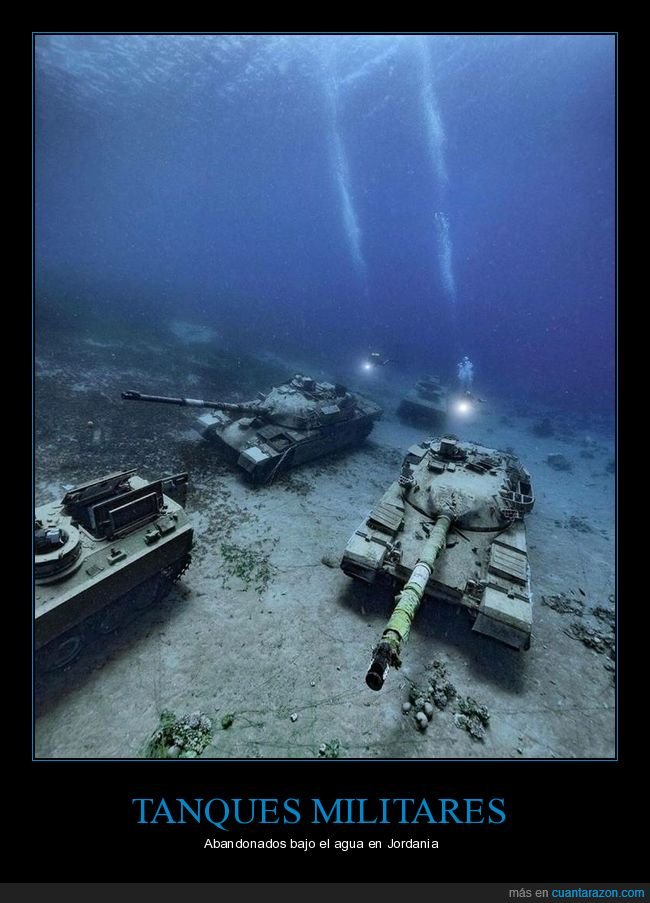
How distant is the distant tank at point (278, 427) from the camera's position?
13.9 m

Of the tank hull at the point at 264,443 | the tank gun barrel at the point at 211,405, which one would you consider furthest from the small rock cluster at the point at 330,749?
the tank gun barrel at the point at 211,405

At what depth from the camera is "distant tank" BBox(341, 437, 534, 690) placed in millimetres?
7449

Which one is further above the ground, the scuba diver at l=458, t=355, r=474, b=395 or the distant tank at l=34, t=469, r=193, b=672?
the scuba diver at l=458, t=355, r=474, b=395

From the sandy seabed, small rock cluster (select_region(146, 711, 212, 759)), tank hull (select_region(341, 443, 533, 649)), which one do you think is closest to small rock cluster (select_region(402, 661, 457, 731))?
the sandy seabed

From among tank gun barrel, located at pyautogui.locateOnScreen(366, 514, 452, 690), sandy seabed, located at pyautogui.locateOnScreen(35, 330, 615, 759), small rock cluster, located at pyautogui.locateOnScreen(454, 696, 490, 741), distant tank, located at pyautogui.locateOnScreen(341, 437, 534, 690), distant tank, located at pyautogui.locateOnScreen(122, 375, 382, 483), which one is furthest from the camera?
distant tank, located at pyautogui.locateOnScreen(122, 375, 382, 483)

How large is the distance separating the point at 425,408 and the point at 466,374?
79.6ft

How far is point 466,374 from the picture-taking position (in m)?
45.2

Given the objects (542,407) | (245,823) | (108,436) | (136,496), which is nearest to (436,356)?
(542,407)

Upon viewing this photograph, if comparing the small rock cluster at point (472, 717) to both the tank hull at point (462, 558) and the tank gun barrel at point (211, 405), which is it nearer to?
the tank hull at point (462, 558)

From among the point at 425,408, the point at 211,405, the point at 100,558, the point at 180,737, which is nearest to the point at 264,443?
the point at 211,405

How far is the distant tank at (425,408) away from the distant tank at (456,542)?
12.8 m

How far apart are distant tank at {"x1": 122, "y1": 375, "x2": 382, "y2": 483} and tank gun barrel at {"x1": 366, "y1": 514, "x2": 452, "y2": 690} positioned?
7043 mm

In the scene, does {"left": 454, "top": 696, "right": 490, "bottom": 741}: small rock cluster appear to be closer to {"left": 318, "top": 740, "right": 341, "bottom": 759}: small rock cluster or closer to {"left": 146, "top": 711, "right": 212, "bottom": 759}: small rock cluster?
{"left": 318, "top": 740, "right": 341, "bottom": 759}: small rock cluster
